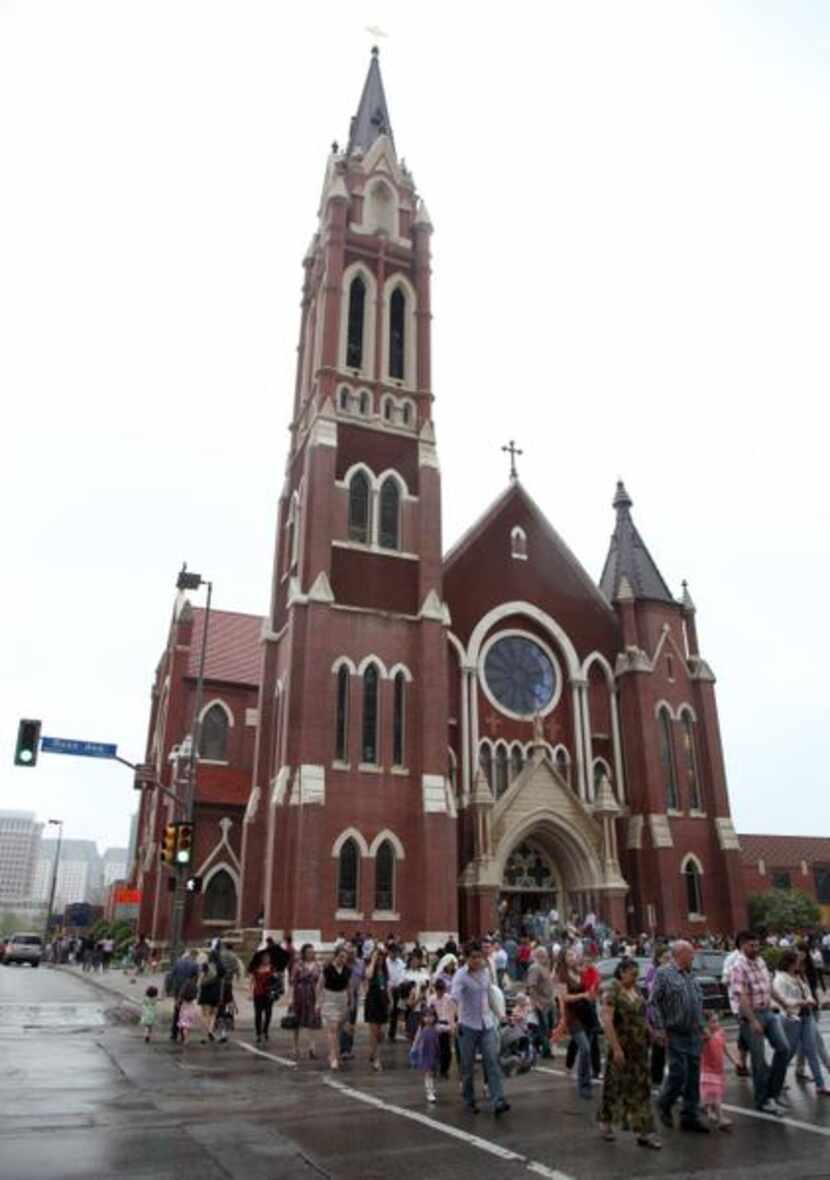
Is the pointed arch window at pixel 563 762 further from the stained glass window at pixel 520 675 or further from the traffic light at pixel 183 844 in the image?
the traffic light at pixel 183 844

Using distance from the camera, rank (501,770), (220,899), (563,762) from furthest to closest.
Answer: (220,899) < (563,762) < (501,770)

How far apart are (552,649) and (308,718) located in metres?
11.2

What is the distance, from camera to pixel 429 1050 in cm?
1109

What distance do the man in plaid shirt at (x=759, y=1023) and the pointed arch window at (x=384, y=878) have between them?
61.3 ft

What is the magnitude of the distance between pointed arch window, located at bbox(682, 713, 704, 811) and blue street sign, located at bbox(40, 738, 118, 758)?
2208cm

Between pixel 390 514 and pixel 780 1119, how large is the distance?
25741 millimetres

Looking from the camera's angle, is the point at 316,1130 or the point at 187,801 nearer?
the point at 316,1130

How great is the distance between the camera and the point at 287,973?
80.5 ft

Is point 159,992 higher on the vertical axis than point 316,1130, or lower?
higher

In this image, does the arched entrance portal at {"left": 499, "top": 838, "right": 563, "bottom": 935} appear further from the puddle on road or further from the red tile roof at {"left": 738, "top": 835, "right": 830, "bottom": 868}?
the red tile roof at {"left": 738, "top": 835, "right": 830, "bottom": 868}

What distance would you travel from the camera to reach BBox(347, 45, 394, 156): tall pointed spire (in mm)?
43531

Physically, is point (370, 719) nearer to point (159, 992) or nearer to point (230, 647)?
point (159, 992)

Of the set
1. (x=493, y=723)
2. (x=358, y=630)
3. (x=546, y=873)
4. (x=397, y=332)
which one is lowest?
(x=546, y=873)

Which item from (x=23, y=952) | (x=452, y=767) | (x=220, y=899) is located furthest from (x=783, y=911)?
(x=23, y=952)
